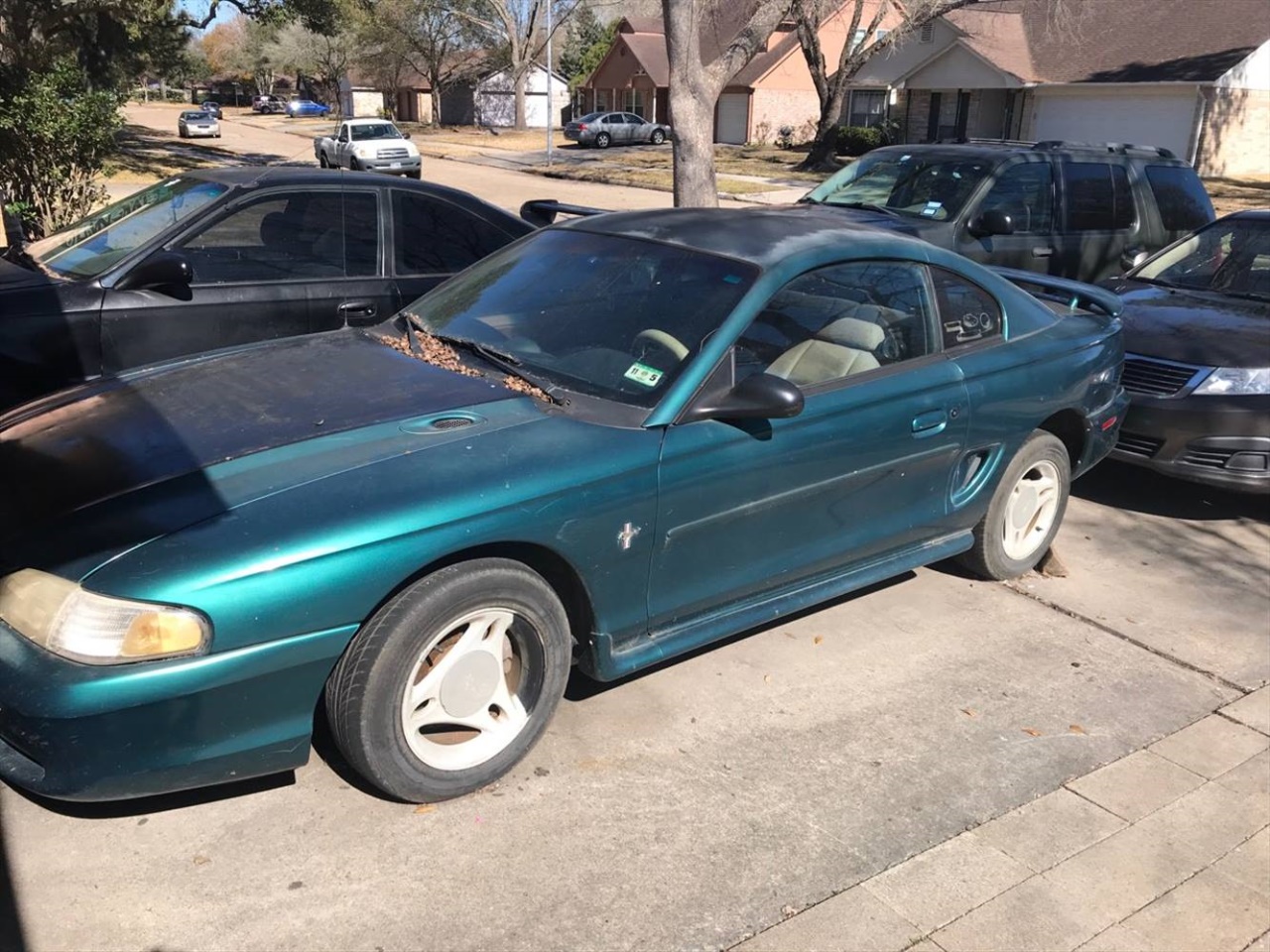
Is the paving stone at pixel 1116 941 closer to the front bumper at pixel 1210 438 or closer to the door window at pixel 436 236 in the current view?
the front bumper at pixel 1210 438

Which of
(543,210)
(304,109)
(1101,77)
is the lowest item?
(543,210)

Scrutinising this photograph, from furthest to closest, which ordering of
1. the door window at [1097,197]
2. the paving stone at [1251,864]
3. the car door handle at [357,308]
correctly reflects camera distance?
the door window at [1097,197], the car door handle at [357,308], the paving stone at [1251,864]

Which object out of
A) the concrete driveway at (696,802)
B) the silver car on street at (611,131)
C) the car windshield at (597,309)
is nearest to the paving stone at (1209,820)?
the concrete driveway at (696,802)

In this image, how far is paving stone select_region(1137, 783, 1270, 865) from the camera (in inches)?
130

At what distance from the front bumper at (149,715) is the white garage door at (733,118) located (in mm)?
50195

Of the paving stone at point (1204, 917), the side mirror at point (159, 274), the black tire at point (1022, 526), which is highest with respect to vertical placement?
the side mirror at point (159, 274)

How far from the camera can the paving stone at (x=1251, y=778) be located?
11.8ft

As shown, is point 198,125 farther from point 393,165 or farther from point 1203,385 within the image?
point 1203,385

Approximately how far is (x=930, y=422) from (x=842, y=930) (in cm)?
209

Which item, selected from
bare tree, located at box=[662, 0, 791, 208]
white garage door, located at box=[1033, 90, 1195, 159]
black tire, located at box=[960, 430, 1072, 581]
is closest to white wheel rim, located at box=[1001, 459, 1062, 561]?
black tire, located at box=[960, 430, 1072, 581]

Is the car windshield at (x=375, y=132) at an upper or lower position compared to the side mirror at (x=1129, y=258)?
upper

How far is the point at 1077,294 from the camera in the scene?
18.2ft

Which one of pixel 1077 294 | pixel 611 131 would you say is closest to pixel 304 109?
pixel 611 131

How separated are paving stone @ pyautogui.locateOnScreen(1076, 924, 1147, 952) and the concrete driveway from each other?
502mm
